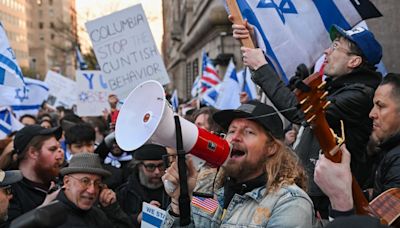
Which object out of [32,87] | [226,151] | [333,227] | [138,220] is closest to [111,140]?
[138,220]

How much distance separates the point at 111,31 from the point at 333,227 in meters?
6.26

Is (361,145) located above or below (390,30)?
below

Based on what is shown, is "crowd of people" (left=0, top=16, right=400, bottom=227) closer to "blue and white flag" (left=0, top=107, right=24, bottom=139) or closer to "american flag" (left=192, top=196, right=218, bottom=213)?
"american flag" (left=192, top=196, right=218, bottom=213)

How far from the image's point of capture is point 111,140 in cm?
513

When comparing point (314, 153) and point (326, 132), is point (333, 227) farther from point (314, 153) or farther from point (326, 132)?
point (314, 153)

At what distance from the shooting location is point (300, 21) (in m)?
4.34

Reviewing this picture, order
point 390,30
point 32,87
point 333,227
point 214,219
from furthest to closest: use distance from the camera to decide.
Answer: point 32,87
point 390,30
point 214,219
point 333,227

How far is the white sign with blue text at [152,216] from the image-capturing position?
3.66 m

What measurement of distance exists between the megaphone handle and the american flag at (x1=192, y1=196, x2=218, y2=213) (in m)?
0.21

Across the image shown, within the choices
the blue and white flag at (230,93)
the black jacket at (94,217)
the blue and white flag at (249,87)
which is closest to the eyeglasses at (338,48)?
the black jacket at (94,217)

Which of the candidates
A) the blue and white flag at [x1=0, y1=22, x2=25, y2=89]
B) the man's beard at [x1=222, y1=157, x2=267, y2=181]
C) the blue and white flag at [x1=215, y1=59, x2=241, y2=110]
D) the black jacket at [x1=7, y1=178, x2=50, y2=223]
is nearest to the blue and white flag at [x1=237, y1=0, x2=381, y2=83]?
the man's beard at [x1=222, y1=157, x2=267, y2=181]

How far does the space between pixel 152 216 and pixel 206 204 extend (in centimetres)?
73

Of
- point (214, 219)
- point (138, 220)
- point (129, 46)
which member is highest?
point (129, 46)

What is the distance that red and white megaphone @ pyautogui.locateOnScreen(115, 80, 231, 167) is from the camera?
2.74m
